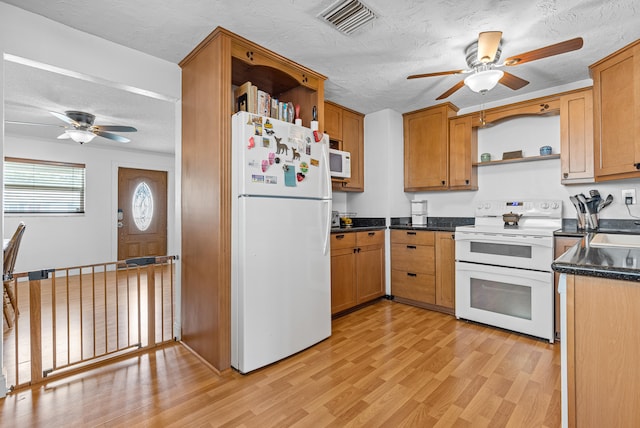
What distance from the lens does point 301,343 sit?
2.37 meters

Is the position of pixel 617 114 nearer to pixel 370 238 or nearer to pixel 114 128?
pixel 370 238

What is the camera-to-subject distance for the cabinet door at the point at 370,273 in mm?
3379

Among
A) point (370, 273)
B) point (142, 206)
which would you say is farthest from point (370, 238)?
point (142, 206)

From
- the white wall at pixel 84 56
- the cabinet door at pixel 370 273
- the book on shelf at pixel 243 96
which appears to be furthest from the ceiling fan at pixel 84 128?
the cabinet door at pixel 370 273

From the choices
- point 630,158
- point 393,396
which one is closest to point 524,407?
point 393,396

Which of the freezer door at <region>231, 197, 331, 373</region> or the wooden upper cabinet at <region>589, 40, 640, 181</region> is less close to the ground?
the wooden upper cabinet at <region>589, 40, 640, 181</region>

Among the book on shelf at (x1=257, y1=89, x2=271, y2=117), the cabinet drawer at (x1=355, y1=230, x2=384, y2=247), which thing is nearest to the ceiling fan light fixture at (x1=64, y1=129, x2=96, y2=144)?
the book on shelf at (x1=257, y1=89, x2=271, y2=117)

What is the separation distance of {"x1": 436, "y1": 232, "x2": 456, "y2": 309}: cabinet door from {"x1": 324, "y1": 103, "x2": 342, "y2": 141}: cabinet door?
1567mm

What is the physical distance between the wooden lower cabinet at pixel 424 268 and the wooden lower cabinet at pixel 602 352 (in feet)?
6.96

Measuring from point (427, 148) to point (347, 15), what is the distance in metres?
2.15

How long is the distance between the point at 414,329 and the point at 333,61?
2434 mm

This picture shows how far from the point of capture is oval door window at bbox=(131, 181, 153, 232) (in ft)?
19.5

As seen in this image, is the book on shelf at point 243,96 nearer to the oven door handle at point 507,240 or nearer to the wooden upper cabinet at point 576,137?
the oven door handle at point 507,240

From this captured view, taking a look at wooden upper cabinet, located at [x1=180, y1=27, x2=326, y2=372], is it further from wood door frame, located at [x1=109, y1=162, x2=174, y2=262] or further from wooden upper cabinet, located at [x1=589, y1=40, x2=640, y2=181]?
wood door frame, located at [x1=109, y1=162, x2=174, y2=262]
